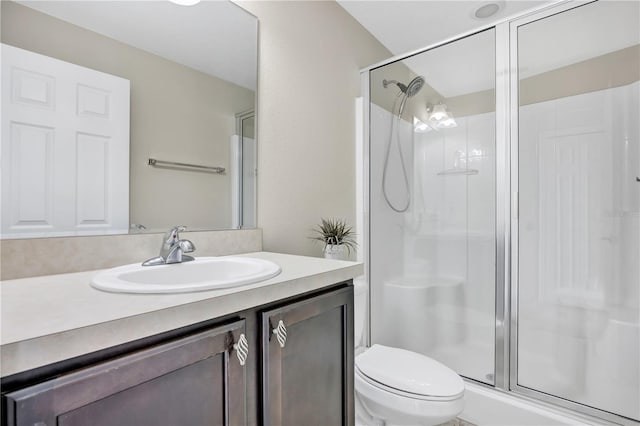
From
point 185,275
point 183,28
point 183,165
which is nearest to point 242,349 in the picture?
point 185,275

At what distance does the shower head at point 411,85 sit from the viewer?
207 centimetres

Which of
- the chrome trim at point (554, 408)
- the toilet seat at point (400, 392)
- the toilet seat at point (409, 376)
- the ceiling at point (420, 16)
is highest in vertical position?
the ceiling at point (420, 16)

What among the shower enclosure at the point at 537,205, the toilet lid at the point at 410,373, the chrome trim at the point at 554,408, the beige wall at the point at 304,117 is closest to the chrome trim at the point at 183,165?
the beige wall at the point at 304,117

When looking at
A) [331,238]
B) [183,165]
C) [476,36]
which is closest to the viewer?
[183,165]

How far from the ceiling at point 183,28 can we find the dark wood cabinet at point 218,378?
3.26 ft

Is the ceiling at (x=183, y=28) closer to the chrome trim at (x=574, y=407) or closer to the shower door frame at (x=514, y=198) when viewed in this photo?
the shower door frame at (x=514, y=198)

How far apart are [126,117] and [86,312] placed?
737 millimetres

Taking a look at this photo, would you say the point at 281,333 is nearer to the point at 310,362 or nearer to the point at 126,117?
the point at 310,362

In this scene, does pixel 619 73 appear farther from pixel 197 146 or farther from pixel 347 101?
pixel 197 146

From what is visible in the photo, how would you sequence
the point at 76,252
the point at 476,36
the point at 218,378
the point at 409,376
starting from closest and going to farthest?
the point at 218,378 → the point at 76,252 → the point at 409,376 → the point at 476,36

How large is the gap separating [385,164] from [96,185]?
168 centimetres

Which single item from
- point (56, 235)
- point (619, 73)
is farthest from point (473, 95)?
point (56, 235)

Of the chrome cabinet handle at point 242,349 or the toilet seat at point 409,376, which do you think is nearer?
the chrome cabinet handle at point 242,349

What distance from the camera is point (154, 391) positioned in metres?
0.58
